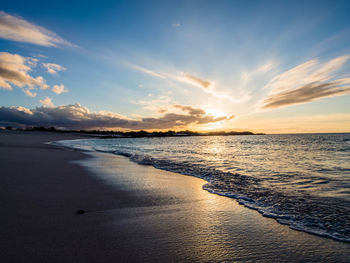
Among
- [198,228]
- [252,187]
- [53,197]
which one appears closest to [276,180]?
[252,187]

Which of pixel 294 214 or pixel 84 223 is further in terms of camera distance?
pixel 294 214

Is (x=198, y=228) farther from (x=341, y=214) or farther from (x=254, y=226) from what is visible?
(x=341, y=214)

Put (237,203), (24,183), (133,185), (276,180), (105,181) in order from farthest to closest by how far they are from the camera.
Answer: (276,180)
(105,181)
(133,185)
(24,183)
(237,203)

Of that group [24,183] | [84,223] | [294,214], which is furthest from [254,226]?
[24,183]

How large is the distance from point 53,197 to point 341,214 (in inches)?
269

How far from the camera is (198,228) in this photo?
326 centimetres

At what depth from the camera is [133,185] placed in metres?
6.31

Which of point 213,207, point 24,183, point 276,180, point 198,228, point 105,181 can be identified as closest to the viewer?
point 198,228

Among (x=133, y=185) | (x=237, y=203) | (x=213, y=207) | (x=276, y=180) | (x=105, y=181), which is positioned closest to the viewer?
(x=213, y=207)

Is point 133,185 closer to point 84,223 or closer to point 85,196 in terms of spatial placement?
point 85,196

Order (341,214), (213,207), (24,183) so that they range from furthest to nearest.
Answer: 1. (24,183)
2. (213,207)
3. (341,214)

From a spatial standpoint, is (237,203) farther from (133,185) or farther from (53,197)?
(53,197)

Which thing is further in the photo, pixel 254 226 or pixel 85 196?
pixel 85 196

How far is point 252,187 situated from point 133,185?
166 inches
